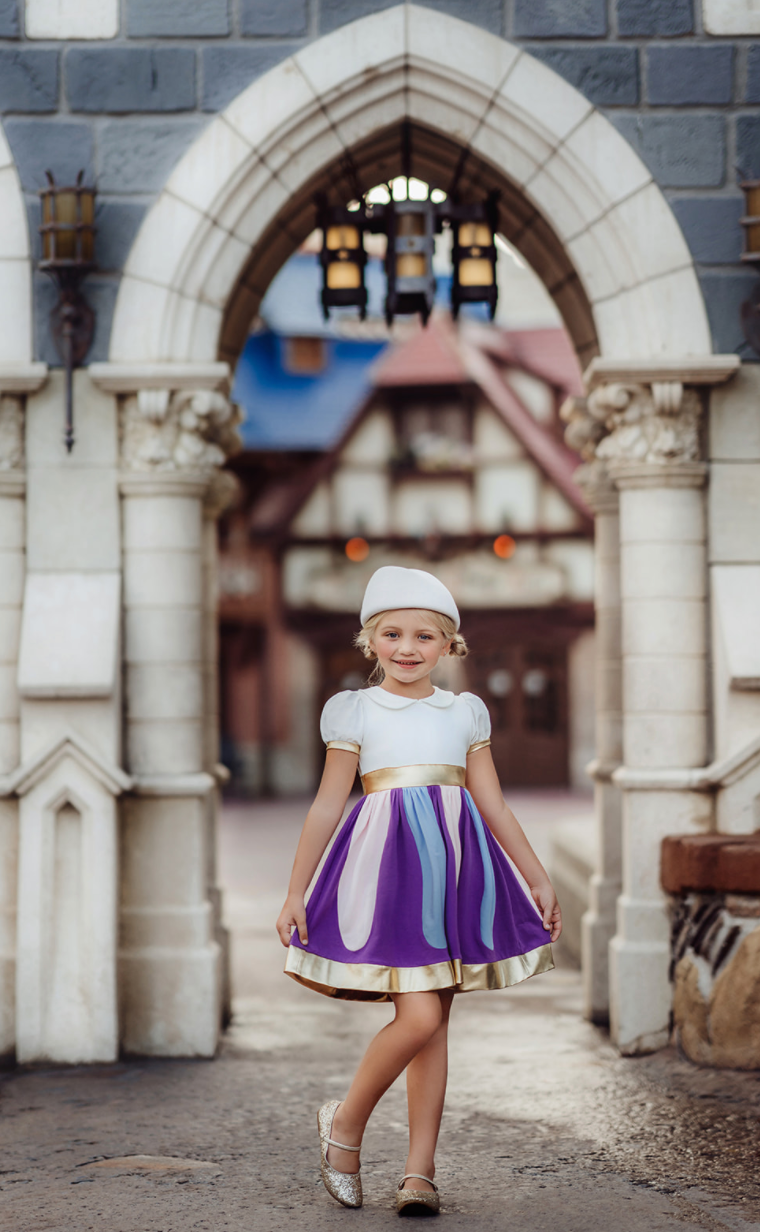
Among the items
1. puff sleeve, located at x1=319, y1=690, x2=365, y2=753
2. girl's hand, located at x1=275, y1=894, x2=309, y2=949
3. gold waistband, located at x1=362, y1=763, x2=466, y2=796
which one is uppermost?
puff sleeve, located at x1=319, y1=690, x2=365, y2=753

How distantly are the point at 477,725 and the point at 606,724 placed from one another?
300 centimetres

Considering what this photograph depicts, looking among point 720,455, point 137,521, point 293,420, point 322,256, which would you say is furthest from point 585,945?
point 293,420

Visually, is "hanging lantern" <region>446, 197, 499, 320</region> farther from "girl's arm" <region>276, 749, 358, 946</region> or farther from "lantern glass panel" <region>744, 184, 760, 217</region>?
"girl's arm" <region>276, 749, 358, 946</region>

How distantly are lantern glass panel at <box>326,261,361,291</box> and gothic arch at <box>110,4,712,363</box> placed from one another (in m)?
0.41

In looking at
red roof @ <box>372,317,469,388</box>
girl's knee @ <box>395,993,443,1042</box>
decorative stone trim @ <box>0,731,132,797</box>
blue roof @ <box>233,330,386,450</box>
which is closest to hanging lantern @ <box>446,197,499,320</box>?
decorative stone trim @ <box>0,731,132,797</box>

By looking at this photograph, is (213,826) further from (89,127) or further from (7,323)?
(89,127)

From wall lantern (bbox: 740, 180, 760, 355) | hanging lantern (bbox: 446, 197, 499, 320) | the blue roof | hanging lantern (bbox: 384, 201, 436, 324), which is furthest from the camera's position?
the blue roof

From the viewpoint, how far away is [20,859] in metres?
5.29

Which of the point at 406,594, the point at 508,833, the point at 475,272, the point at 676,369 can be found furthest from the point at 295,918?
the point at 475,272

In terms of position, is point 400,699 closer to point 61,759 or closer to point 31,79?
point 61,759

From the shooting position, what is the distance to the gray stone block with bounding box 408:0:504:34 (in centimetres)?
561

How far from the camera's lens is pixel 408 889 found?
346cm

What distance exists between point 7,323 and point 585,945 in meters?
3.66

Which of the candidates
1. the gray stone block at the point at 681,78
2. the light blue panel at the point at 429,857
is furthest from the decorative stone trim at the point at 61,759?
the gray stone block at the point at 681,78
